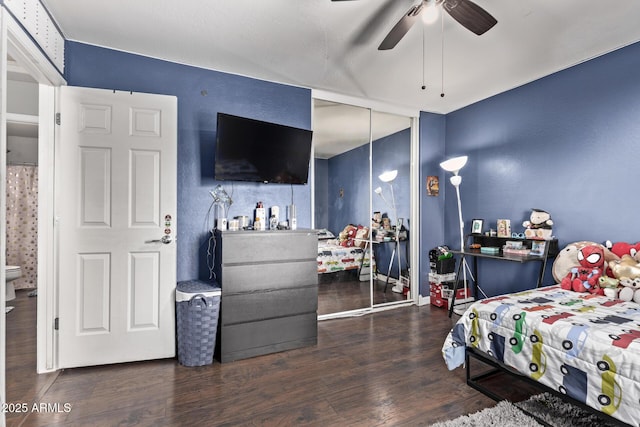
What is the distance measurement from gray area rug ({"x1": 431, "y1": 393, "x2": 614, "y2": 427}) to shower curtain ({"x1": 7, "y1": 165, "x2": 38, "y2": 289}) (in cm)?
584

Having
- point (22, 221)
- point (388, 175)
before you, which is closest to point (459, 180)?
point (388, 175)

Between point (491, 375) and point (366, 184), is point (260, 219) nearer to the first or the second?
point (366, 184)

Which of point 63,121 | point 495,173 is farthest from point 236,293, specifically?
point 495,173

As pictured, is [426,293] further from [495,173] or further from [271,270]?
[271,270]

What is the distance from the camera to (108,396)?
2006 mm

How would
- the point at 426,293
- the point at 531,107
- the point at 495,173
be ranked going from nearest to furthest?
the point at 531,107
the point at 495,173
the point at 426,293

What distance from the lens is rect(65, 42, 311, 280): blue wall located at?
8.39 feet

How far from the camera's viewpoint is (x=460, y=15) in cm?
178

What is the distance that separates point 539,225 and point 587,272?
716 millimetres

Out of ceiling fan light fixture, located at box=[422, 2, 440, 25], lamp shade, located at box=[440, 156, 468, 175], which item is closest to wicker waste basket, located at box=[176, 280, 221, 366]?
ceiling fan light fixture, located at box=[422, 2, 440, 25]

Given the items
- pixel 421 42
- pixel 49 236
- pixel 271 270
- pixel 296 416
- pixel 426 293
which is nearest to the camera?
pixel 296 416

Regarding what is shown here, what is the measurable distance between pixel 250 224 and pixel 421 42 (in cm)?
214

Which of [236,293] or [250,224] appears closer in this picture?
[236,293]

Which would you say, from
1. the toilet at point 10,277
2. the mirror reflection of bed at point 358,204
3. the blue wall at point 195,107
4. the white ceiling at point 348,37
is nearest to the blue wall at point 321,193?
the mirror reflection of bed at point 358,204
